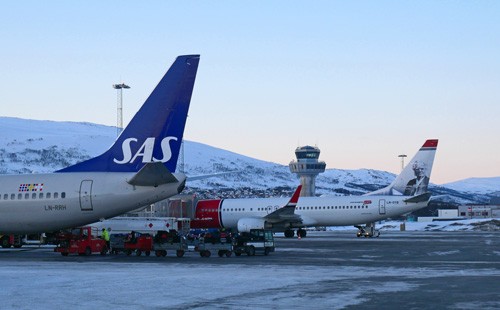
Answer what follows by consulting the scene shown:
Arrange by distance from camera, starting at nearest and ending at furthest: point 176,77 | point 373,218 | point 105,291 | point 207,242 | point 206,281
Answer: point 105,291 → point 206,281 → point 176,77 → point 207,242 → point 373,218

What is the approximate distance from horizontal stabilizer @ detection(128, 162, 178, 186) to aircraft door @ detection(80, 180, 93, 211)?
2.29m

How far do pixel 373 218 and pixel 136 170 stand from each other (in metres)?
44.0

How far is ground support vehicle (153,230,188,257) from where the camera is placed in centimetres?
4106

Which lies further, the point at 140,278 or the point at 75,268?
the point at 75,268

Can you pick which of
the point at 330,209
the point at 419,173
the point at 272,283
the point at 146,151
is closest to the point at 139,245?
the point at 146,151

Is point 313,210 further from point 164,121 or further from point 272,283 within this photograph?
point 272,283

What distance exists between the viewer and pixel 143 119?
37000 mm

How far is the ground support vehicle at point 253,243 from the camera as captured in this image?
4256 cm

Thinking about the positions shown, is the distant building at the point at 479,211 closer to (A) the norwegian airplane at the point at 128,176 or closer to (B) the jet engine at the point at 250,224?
(B) the jet engine at the point at 250,224

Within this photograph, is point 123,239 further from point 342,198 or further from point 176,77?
point 342,198

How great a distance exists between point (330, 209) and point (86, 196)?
147 feet

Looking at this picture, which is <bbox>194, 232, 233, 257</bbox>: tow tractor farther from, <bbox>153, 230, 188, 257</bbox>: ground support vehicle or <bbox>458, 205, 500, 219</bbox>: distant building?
<bbox>458, 205, 500, 219</bbox>: distant building

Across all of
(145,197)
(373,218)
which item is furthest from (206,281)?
(373,218)

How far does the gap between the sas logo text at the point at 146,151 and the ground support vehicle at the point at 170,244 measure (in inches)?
224
